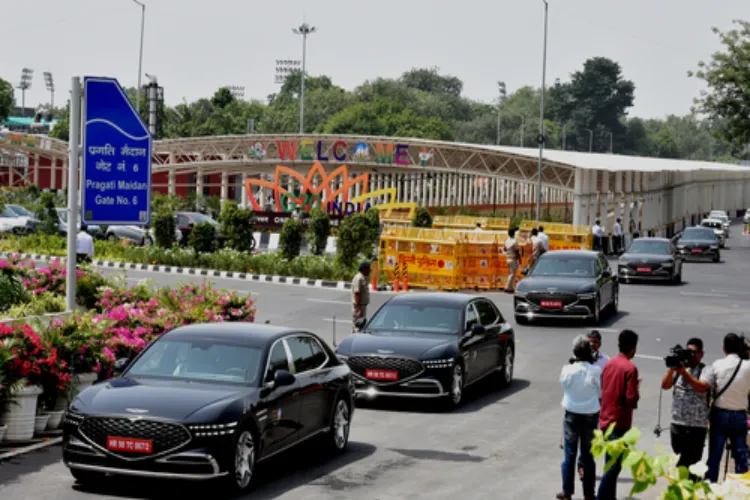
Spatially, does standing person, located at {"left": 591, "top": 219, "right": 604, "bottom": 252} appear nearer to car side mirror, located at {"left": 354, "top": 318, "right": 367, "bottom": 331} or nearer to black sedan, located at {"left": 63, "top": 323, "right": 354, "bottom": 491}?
car side mirror, located at {"left": 354, "top": 318, "right": 367, "bottom": 331}

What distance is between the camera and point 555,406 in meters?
18.1

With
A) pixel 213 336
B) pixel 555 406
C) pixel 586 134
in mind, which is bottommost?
pixel 555 406

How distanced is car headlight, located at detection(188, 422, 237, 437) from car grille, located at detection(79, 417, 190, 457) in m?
0.08

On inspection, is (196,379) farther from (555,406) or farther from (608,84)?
(608,84)

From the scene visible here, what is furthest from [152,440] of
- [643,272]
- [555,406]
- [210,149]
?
[210,149]

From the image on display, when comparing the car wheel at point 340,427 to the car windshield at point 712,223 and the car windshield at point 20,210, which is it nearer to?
the car windshield at point 20,210

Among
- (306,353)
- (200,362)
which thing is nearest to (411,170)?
(306,353)

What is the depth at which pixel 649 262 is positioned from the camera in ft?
131

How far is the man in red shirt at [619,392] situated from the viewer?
11.1 m

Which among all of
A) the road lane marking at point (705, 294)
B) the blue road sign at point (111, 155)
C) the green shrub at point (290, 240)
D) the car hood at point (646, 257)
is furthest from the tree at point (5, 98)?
the blue road sign at point (111, 155)

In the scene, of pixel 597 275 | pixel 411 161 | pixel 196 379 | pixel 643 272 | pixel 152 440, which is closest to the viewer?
pixel 152 440

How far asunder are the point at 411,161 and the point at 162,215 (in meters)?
25.3

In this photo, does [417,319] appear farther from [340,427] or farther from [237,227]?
[237,227]

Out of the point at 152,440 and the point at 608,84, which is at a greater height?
the point at 608,84
